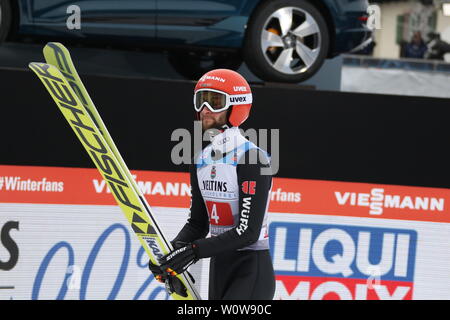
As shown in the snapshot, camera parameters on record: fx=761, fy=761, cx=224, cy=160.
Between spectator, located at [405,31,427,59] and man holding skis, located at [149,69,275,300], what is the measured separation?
743cm

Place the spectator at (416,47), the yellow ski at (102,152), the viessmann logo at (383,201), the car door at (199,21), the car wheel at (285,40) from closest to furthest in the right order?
the yellow ski at (102,152) → the viessmann logo at (383,201) → the car door at (199,21) → the car wheel at (285,40) → the spectator at (416,47)

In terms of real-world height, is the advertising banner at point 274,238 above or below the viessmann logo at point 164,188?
below

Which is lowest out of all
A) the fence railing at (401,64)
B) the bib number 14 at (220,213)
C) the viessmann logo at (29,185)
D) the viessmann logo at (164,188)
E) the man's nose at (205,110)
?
the viessmann logo at (164,188)

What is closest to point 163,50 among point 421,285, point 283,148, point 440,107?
point 283,148

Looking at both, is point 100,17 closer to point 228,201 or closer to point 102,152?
point 102,152

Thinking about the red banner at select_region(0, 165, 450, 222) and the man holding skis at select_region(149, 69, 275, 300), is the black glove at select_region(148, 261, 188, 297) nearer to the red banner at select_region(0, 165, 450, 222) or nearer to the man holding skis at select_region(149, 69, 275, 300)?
the man holding skis at select_region(149, 69, 275, 300)

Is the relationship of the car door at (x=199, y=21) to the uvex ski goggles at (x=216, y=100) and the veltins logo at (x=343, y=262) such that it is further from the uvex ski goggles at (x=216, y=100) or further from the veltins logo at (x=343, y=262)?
the uvex ski goggles at (x=216, y=100)

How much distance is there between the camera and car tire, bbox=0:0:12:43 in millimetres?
5547

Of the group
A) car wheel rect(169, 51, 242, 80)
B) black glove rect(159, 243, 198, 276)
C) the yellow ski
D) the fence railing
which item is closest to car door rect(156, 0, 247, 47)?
car wheel rect(169, 51, 242, 80)

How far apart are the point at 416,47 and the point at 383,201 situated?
613 cm

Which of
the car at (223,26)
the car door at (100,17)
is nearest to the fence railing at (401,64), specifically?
the car at (223,26)

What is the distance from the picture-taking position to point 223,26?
6059mm

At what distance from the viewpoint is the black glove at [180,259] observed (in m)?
3.46

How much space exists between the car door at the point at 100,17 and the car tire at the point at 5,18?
0.16 m
